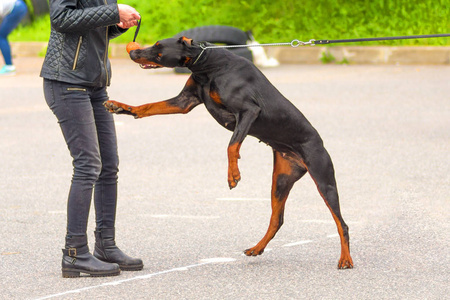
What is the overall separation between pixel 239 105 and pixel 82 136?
0.91 m

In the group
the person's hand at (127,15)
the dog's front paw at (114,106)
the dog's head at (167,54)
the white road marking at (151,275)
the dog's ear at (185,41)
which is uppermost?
the person's hand at (127,15)

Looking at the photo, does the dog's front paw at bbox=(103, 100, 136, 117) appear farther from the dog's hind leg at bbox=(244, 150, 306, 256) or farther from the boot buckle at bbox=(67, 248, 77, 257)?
the dog's hind leg at bbox=(244, 150, 306, 256)

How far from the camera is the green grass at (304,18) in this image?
18156 millimetres

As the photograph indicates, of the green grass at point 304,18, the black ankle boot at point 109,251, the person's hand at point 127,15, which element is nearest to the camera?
the person's hand at point 127,15

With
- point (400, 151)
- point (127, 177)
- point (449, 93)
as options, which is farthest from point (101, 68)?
point (449, 93)

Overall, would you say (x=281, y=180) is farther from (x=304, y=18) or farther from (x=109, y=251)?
(x=304, y=18)

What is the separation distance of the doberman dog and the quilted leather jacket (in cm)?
22

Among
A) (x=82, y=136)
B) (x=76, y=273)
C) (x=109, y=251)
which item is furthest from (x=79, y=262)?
(x=82, y=136)

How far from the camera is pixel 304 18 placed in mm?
18922

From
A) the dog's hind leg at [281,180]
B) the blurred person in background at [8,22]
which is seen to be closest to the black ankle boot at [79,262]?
the dog's hind leg at [281,180]

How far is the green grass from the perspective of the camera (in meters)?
18.2

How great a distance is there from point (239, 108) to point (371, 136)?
18.2 ft

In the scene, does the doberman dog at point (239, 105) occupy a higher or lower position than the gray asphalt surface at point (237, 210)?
higher

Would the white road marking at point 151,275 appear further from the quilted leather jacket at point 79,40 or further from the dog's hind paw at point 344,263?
the quilted leather jacket at point 79,40
